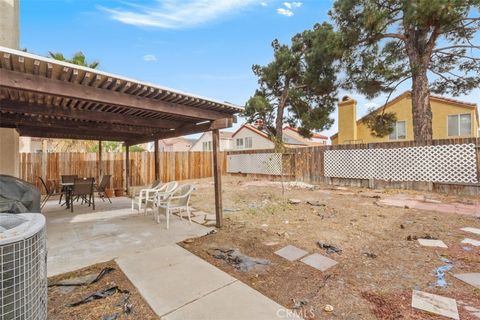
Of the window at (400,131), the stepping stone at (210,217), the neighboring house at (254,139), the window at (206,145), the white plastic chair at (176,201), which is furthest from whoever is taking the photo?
the window at (206,145)

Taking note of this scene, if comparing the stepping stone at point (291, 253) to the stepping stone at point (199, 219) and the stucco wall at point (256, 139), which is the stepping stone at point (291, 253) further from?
the stucco wall at point (256, 139)

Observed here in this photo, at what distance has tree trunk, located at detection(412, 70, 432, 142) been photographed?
7.72 m

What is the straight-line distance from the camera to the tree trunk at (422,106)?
7.72 m

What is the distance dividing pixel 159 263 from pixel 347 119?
13.3 metres

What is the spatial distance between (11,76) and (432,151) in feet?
32.6

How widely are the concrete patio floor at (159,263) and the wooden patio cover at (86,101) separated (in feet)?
6.79

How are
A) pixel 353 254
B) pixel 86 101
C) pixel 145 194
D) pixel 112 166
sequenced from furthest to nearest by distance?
pixel 112 166, pixel 145 194, pixel 86 101, pixel 353 254

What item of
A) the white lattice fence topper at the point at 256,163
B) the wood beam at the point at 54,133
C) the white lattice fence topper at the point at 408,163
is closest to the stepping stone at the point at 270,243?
→ the wood beam at the point at 54,133

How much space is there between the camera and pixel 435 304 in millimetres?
2053

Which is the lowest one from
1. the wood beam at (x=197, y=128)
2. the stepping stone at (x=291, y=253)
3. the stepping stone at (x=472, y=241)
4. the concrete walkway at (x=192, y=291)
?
the stepping stone at (x=291, y=253)

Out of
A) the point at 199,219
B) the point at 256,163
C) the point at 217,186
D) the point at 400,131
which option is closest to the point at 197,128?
the point at 217,186

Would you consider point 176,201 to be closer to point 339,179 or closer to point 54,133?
point 54,133

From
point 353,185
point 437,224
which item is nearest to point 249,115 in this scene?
point 353,185

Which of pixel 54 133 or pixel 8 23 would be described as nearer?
pixel 8 23
